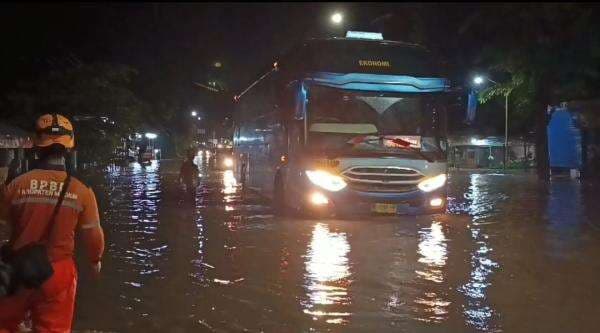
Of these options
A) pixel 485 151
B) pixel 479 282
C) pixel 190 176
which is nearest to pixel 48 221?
pixel 479 282

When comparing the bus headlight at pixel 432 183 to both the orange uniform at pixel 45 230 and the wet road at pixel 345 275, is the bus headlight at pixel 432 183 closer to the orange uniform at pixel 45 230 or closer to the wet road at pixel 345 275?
the wet road at pixel 345 275

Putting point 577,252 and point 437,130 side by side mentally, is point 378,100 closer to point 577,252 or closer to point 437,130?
point 437,130

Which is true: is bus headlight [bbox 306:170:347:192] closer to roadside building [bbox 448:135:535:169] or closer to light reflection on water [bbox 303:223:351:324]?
light reflection on water [bbox 303:223:351:324]

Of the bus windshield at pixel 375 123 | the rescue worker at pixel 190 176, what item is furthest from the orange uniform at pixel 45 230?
the rescue worker at pixel 190 176

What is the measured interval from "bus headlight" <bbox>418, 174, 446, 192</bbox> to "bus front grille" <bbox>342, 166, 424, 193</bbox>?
20 centimetres

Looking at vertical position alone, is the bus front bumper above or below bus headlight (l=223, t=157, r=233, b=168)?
below

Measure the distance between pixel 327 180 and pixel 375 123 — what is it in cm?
153

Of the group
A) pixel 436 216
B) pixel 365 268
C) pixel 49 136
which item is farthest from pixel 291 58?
pixel 49 136

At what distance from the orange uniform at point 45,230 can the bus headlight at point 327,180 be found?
31.3ft

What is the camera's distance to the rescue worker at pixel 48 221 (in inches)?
156

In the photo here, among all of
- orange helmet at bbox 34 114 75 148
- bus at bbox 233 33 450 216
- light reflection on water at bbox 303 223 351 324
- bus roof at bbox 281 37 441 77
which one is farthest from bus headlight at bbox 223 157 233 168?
orange helmet at bbox 34 114 75 148

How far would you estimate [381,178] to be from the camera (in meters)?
13.6

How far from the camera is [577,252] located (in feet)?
35.8

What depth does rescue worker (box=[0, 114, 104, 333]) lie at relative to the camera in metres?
3.96
